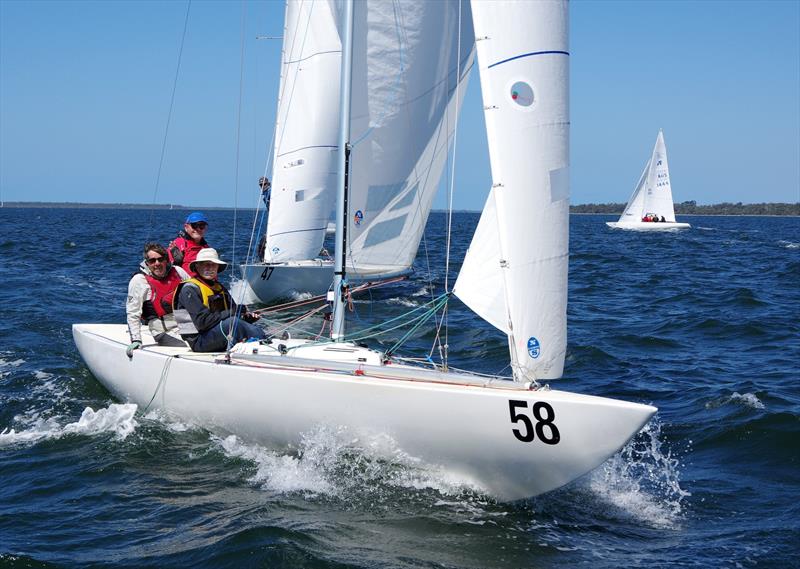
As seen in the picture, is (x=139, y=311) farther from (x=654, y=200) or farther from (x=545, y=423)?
(x=654, y=200)

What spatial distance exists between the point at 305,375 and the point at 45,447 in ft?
7.37

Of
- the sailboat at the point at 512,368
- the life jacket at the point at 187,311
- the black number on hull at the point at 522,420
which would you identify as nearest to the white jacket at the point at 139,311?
the life jacket at the point at 187,311

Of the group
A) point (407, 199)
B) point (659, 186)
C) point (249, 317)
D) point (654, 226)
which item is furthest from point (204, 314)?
point (659, 186)

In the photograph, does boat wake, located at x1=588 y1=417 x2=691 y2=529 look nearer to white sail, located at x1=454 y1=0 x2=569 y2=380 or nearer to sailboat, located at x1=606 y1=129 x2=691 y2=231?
white sail, located at x1=454 y1=0 x2=569 y2=380

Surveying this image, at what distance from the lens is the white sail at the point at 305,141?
13.2 m

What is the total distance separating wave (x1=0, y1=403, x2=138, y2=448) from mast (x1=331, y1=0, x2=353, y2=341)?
1.76 m

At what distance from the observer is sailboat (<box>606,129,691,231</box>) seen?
1774 inches

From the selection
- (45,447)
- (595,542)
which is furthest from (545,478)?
(45,447)

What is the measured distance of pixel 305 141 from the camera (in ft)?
44.8

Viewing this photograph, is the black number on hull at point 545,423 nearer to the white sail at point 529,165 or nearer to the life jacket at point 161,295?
the white sail at point 529,165

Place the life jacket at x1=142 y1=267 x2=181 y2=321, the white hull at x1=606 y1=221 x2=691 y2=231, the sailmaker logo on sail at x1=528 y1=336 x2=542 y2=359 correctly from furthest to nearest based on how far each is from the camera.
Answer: the white hull at x1=606 y1=221 x2=691 y2=231, the life jacket at x1=142 y1=267 x2=181 y2=321, the sailmaker logo on sail at x1=528 y1=336 x2=542 y2=359

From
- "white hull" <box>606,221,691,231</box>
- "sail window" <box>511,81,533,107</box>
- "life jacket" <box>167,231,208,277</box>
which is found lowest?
"life jacket" <box>167,231,208,277</box>

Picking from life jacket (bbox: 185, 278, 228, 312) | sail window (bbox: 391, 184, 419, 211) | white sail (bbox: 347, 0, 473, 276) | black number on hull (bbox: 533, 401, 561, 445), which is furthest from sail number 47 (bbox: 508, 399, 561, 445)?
sail window (bbox: 391, 184, 419, 211)

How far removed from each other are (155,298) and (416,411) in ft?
9.48
